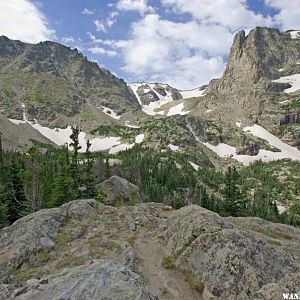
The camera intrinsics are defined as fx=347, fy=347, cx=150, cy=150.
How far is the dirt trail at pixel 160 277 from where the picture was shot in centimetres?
2002

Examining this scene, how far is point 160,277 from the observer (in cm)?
2191

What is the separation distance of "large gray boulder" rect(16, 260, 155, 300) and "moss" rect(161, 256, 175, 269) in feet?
31.0

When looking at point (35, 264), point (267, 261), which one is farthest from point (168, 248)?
point (35, 264)

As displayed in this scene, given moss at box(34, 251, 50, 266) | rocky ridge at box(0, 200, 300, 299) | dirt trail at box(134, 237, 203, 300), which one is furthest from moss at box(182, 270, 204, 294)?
moss at box(34, 251, 50, 266)

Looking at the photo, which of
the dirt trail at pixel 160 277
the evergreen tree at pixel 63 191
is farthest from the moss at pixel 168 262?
the evergreen tree at pixel 63 191

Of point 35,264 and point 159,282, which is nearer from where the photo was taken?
point 159,282

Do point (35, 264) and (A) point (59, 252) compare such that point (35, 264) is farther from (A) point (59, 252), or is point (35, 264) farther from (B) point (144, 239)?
(B) point (144, 239)

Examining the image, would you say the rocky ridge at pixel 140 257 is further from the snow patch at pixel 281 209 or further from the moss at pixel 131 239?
the snow patch at pixel 281 209

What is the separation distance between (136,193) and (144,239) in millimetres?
47143

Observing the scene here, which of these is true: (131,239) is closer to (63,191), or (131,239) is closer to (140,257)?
(140,257)

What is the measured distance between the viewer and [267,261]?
20797mm

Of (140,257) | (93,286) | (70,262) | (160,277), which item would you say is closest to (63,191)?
(70,262)

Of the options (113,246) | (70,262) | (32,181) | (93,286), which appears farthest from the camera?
(32,181)

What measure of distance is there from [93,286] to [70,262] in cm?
1184
